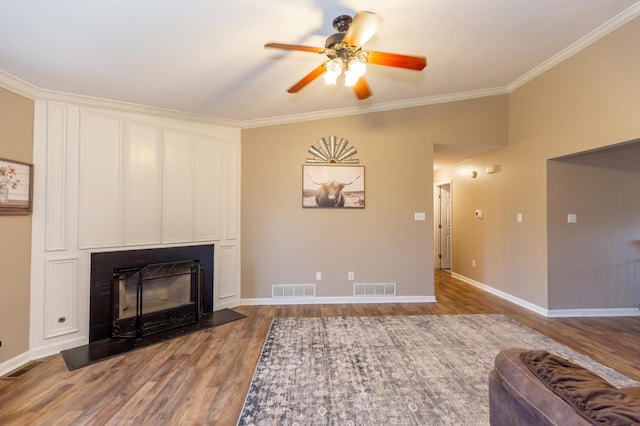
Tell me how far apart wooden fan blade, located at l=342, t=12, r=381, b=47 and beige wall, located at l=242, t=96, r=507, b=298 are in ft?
7.64

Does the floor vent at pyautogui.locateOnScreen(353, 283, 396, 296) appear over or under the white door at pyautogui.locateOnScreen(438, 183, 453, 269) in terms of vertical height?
under

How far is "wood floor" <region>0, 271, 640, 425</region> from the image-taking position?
1.81 m

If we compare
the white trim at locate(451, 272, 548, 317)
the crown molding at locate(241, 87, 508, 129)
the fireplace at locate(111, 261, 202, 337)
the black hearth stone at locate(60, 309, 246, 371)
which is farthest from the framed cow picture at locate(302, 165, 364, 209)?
the white trim at locate(451, 272, 548, 317)

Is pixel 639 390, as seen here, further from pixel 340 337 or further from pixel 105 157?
pixel 105 157

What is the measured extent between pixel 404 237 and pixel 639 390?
3084mm

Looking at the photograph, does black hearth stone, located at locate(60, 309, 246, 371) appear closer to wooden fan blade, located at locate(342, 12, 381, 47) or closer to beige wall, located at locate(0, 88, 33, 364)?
beige wall, located at locate(0, 88, 33, 364)

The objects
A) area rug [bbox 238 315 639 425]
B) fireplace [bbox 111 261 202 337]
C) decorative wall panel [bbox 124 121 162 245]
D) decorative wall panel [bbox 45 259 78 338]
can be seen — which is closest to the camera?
area rug [bbox 238 315 639 425]

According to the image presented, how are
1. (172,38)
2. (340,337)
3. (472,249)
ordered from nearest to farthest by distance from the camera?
(172,38), (340,337), (472,249)

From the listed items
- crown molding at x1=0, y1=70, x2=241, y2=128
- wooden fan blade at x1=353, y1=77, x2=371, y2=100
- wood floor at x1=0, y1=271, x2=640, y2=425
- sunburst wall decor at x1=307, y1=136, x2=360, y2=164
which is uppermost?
crown molding at x1=0, y1=70, x2=241, y2=128

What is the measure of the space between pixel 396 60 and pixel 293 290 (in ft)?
10.5

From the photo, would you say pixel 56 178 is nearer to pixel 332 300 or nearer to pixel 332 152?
pixel 332 152

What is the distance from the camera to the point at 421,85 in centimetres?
358

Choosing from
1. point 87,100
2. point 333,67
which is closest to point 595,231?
point 333,67

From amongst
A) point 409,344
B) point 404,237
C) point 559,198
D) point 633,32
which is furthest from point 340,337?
point 633,32
